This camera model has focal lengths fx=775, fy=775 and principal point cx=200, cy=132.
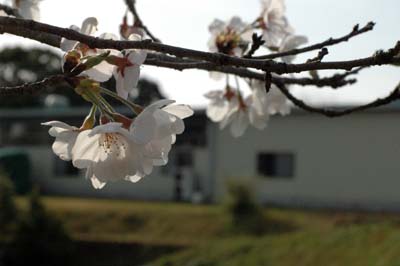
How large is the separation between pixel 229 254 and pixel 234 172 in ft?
22.1

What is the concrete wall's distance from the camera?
1402cm

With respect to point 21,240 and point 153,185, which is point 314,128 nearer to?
point 153,185

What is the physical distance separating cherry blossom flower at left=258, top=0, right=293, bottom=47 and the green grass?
171 inches

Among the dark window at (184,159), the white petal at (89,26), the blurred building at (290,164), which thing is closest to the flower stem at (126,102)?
the white petal at (89,26)

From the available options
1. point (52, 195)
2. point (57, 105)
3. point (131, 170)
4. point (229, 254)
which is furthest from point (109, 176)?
point (57, 105)

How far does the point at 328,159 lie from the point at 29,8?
13.2 meters

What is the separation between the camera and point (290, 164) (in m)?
15.2

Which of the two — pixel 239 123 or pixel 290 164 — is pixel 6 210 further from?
pixel 239 123

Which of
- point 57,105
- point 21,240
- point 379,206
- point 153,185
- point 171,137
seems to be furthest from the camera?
point 57,105

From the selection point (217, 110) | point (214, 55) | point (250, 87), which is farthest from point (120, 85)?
point (217, 110)

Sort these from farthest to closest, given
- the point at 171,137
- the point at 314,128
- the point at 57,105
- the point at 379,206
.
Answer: the point at 57,105 → the point at 314,128 → the point at 379,206 → the point at 171,137

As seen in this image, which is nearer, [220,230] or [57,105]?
[220,230]

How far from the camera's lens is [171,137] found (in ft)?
3.08

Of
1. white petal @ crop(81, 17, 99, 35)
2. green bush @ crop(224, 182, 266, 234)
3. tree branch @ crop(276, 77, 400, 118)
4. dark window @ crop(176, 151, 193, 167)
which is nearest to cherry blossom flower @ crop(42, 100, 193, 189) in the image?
white petal @ crop(81, 17, 99, 35)
